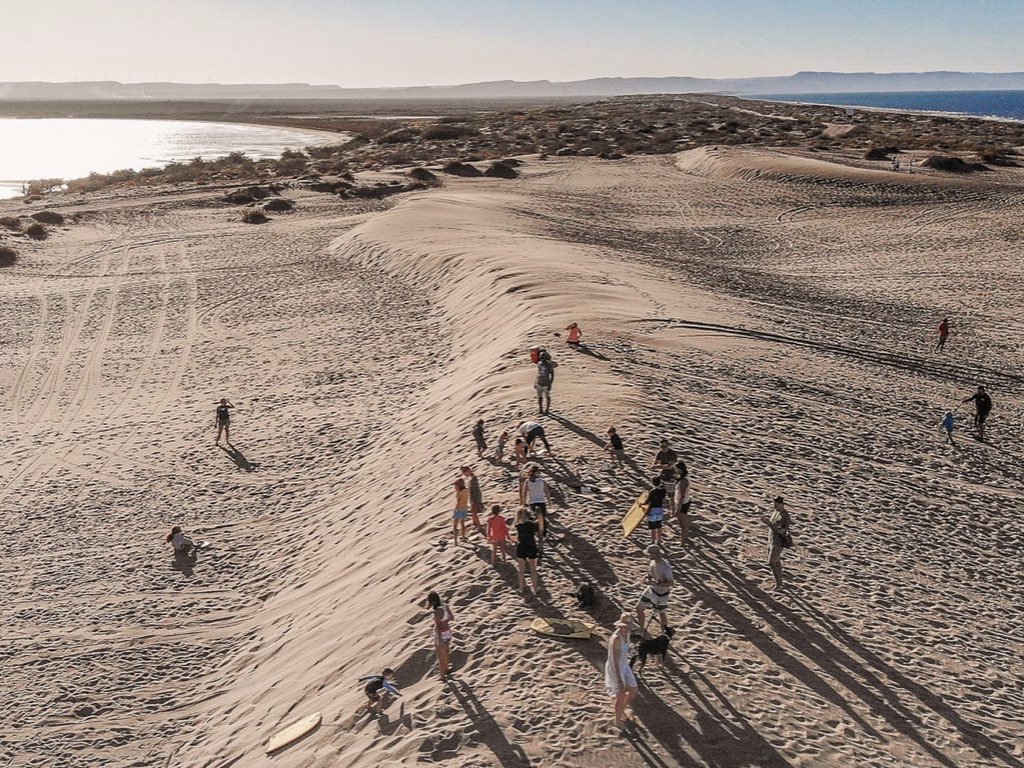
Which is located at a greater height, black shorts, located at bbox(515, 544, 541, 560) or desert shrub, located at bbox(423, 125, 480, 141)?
desert shrub, located at bbox(423, 125, 480, 141)

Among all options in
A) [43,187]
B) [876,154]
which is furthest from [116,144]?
[876,154]

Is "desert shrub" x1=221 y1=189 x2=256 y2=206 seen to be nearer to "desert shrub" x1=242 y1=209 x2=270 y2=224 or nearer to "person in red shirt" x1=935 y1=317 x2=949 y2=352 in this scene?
"desert shrub" x1=242 y1=209 x2=270 y2=224

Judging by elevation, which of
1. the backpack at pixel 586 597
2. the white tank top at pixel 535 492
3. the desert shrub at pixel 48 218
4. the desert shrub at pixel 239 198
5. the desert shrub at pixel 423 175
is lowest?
the backpack at pixel 586 597

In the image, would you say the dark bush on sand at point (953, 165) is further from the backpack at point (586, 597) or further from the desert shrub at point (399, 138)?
the backpack at point (586, 597)

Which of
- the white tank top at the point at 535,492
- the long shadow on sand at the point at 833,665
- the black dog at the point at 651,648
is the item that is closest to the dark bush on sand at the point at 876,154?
the long shadow on sand at the point at 833,665

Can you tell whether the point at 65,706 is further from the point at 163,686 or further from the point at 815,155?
the point at 815,155

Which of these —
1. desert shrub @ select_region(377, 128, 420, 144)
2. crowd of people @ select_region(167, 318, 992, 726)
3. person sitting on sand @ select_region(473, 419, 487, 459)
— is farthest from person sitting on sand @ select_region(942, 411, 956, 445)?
desert shrub @ select_region(377, 128, 420, 144)

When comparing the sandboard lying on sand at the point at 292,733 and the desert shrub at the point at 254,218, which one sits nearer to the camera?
the sandboard lying on sand at the point at 292,733

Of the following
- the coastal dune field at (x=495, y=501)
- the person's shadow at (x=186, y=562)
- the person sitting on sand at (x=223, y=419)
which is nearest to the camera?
the coastal dune field at (x=495, y=501)
